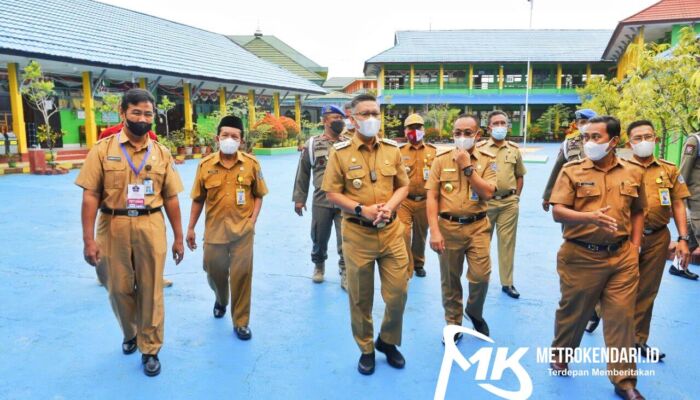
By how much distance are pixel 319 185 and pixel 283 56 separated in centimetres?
3560

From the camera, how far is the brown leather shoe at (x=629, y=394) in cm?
262

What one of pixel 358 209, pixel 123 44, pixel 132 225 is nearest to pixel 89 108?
pixel 123 44

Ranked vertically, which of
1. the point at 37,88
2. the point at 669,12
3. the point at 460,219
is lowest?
the point at 460,219

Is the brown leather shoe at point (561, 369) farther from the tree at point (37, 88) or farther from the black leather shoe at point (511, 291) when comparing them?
the tree at point (37, 88)

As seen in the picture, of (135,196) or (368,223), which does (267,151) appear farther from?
(368,223)

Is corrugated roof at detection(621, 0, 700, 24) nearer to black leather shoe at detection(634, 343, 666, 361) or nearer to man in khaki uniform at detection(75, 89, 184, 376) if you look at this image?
black leather shoe at detection(634, 343, 666, 361)

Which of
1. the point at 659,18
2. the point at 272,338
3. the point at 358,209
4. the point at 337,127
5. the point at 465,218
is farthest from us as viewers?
the point at 659,18

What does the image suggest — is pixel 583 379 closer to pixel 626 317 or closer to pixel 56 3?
pixel 626 317

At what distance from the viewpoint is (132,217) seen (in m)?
3.01

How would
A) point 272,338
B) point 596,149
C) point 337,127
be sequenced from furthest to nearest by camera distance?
point 337,127 → point 272,338 → point 596,149

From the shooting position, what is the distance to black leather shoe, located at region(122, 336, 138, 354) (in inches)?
129

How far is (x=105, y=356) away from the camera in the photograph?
3236mm

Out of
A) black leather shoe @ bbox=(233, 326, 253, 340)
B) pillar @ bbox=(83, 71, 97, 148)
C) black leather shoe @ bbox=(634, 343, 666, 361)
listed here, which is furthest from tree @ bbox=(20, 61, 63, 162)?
black leather shoe @ bbox=(634, 343, 666, 361)

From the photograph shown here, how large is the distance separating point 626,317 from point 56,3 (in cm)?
2221
